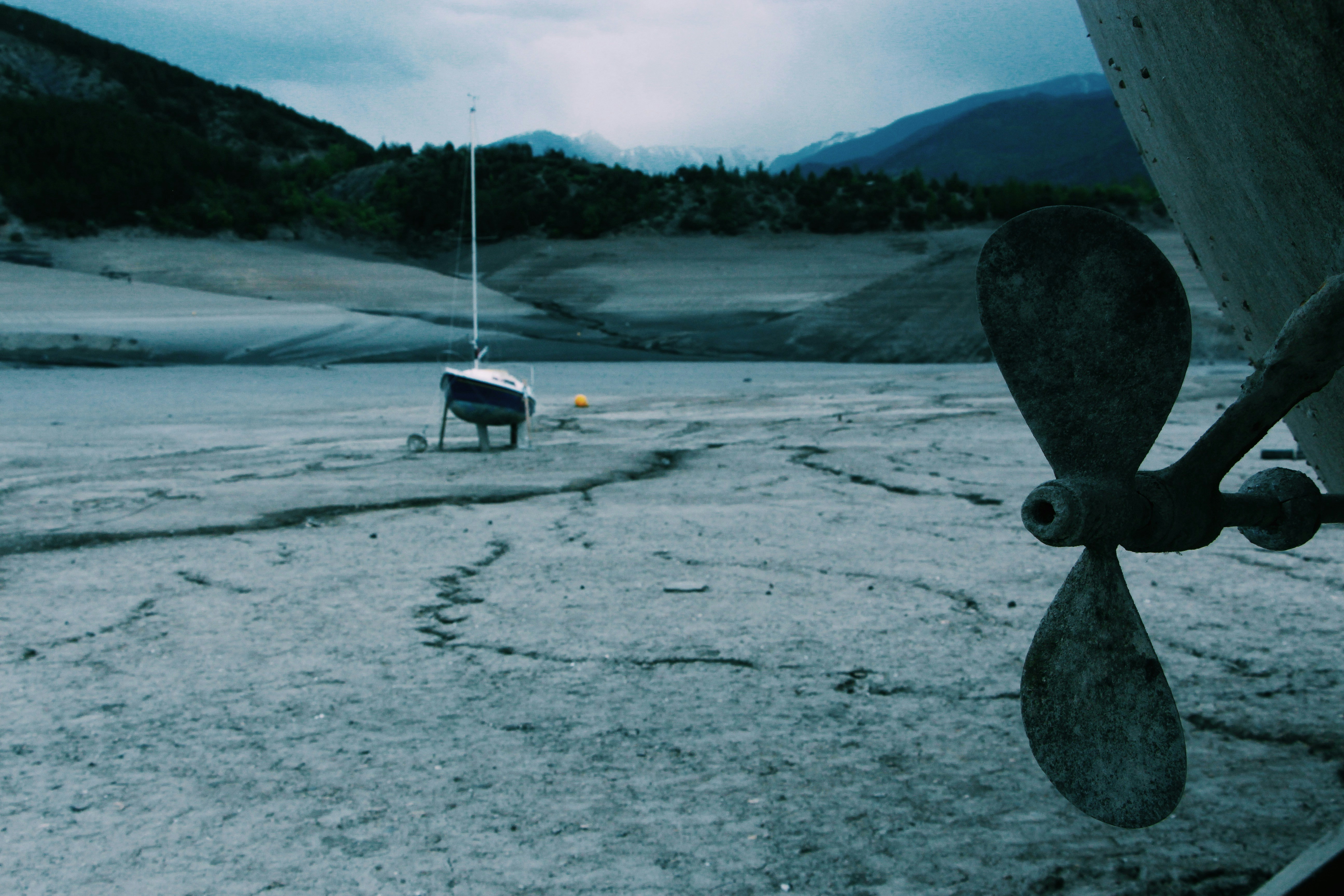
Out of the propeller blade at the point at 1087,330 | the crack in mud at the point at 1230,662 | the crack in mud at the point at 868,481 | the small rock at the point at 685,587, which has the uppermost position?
the propeller blade at the point at 1087,330

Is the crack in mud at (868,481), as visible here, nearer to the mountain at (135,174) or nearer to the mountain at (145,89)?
the mountain at (135,174)

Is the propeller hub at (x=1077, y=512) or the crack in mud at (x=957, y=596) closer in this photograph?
the propeller hub at (x=1077, y=512)

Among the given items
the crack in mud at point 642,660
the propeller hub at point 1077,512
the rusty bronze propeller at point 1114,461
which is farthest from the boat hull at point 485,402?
the propeller hub at point 1077,512

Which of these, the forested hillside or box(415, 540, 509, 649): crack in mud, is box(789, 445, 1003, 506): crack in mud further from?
the forested hillside

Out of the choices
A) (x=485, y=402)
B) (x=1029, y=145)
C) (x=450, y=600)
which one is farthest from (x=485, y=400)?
(x=1029, y=145)

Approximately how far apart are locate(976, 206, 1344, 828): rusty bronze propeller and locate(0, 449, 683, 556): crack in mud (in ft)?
14.2

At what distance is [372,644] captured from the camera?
3.25 metres

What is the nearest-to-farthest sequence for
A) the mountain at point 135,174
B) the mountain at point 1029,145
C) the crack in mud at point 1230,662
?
the crack in mud at point 1230,662, the mountain at point 135,174, the mountain at point 1029,145

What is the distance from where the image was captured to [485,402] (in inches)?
314

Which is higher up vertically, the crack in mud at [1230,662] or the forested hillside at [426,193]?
the forested hillside at [426,193]

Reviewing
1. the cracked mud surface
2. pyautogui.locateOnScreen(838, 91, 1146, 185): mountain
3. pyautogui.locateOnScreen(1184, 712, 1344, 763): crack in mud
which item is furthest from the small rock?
pyautogui.locateOnScreen(838, 91, 1146, 185): mountain

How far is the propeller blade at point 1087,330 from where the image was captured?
1.40 m

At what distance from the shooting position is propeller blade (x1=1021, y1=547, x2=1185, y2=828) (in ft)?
4.91

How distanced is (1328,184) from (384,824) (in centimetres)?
212
